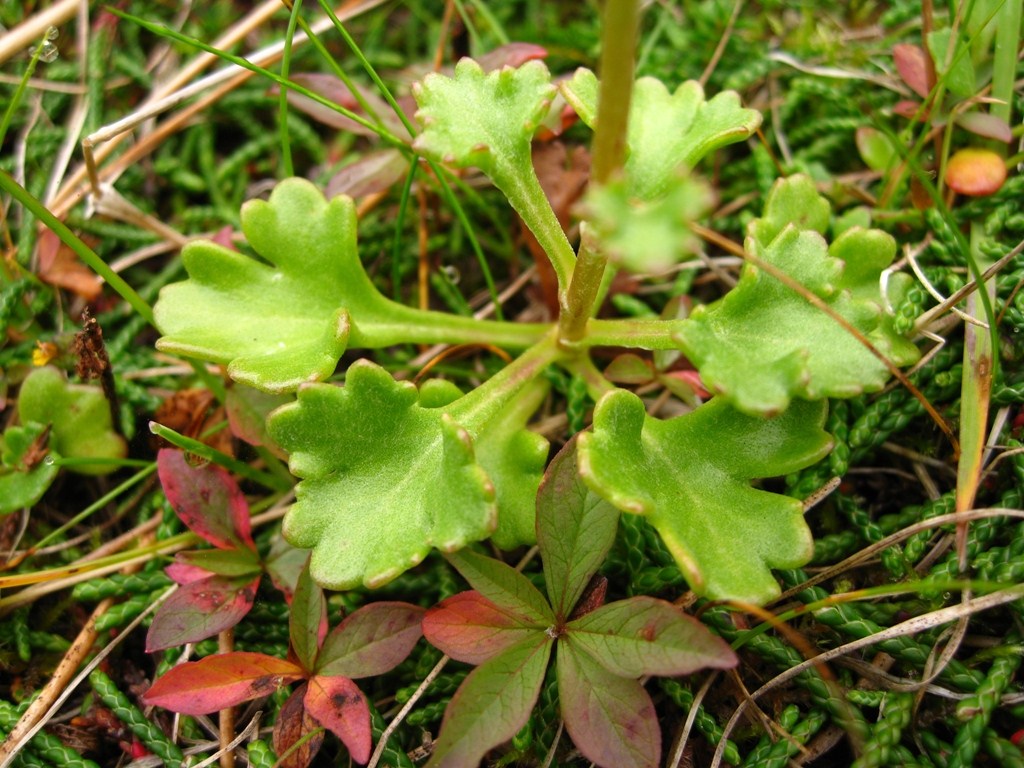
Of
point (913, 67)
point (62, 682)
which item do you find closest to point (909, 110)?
point (913, 67)

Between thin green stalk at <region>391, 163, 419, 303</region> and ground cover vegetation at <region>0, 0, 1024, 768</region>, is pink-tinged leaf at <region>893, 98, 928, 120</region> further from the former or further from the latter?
thin green stalk at <region>391, 163, 419, 303</region>

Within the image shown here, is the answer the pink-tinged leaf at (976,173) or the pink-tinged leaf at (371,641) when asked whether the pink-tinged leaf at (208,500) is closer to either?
the pink-tinged leaf at (371,641)

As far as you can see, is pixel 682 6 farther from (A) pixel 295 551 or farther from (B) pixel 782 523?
(A) pixel 295 551

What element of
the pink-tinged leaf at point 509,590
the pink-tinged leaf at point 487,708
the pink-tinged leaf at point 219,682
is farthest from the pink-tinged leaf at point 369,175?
the pink-tinged leaf at point 487,708

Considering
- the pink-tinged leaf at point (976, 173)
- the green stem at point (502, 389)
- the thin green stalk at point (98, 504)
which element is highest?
the thin green stalk at point (98, 504)

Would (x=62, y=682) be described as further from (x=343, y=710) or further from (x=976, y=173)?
(x=976, y=173)

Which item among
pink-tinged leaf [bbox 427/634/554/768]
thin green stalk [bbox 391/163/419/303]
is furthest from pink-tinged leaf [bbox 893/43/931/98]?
pink-tinged leaf [bbox 427/634/554/768]

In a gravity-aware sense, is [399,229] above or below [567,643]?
above
